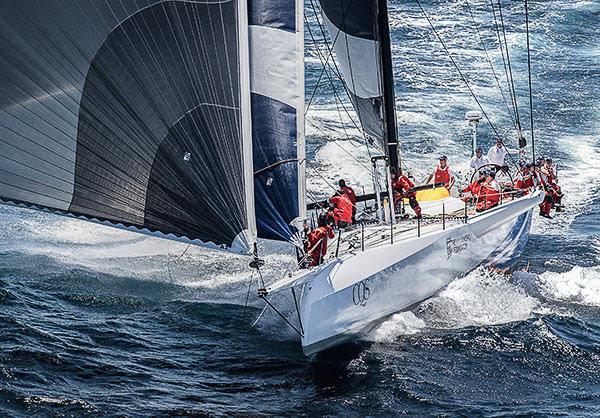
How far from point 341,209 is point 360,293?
2.16m

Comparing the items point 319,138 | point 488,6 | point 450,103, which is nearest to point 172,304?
point 319,138

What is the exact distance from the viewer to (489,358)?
1745 centimetres

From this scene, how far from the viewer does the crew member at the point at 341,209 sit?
19094mm

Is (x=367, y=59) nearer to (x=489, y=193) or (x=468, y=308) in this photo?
(x=489, y=193)

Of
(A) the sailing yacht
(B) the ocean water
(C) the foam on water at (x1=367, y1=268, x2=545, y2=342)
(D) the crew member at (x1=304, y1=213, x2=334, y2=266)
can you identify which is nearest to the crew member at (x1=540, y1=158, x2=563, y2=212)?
(B) the ocean water

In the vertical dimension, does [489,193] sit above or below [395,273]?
above

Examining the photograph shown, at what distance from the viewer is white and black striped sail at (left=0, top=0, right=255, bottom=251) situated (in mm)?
14469

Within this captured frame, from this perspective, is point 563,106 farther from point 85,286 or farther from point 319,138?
point 85,286

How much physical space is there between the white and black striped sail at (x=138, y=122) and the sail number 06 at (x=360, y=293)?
279 cm

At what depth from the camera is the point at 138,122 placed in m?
14.7

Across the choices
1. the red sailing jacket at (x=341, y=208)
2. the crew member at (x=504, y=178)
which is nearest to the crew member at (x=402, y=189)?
the red sailing jacket at (x=341, y=208)

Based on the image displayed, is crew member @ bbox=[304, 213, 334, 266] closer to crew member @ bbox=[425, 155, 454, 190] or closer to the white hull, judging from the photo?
the white hull

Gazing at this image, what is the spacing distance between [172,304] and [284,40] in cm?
587

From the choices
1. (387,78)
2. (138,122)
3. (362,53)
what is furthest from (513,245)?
(138,122)
